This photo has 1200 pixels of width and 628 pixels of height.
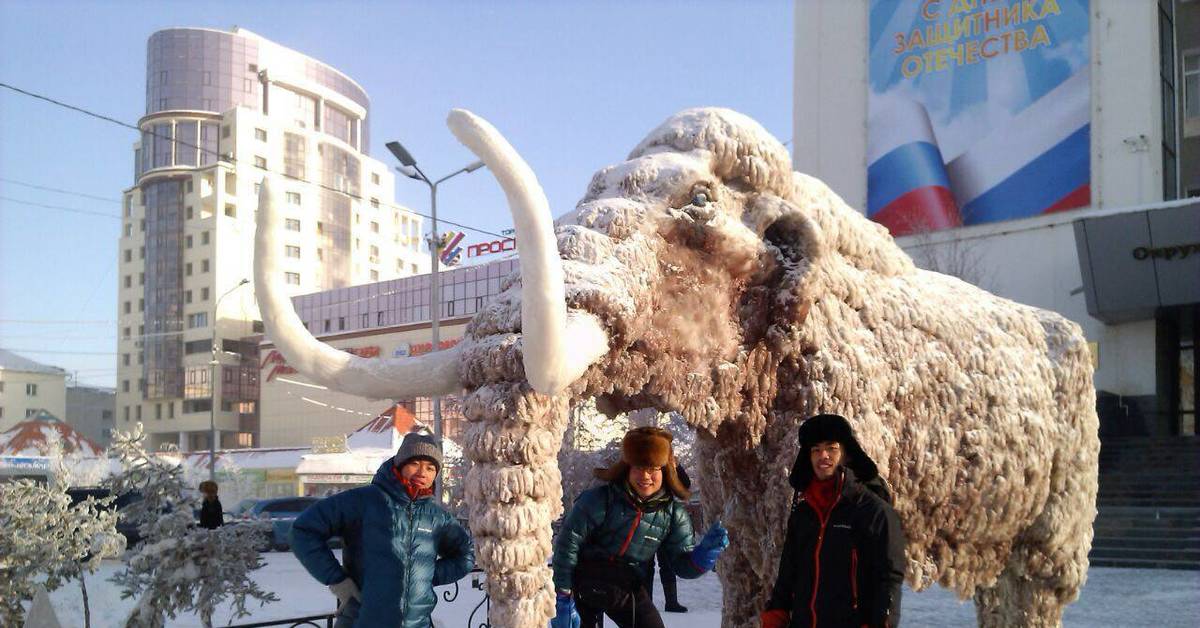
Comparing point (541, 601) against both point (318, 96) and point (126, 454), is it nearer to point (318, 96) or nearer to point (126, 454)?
point (126, 454)

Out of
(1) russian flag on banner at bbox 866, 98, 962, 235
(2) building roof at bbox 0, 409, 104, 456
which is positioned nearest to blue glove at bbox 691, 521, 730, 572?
(1) russian flag on banner at bbox 866, 98, 962, 235

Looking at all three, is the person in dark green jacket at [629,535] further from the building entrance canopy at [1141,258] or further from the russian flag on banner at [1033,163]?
the russian flag on banner at [1033,163]

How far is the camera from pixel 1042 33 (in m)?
21.2

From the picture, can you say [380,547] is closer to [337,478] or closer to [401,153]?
[401,153]

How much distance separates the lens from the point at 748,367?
363 cm

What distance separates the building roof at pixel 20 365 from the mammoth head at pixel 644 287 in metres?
56.4

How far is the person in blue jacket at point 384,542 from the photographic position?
11.1 feet

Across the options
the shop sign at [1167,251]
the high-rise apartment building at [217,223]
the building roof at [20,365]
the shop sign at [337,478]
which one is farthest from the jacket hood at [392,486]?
the building roof at [20,365]

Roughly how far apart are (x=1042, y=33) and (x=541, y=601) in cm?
2142

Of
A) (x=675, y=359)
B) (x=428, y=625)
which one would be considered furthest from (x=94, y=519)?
(x=675, y=359)

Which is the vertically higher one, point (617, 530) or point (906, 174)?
point (906, 174)

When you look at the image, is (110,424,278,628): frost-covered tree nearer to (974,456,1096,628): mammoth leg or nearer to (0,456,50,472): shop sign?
(974,456,1096,628): mammoth leg

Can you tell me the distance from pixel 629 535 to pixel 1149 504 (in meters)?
14.4

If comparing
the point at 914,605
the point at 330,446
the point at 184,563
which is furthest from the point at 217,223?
the point at 184,563
